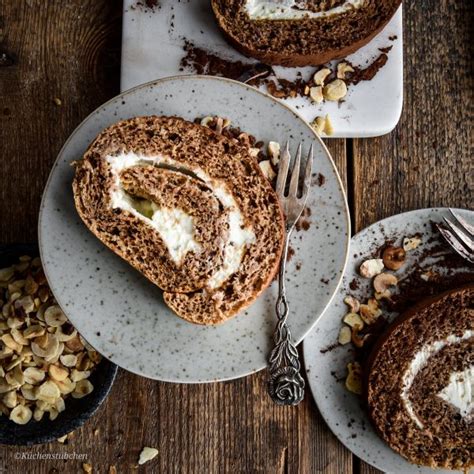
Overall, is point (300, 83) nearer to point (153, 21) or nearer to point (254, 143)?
point (254, 143)

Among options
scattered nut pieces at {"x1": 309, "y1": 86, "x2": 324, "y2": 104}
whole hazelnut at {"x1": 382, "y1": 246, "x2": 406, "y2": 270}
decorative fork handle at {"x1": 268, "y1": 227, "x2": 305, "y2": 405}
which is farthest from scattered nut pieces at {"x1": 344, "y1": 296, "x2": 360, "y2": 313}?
scattered nut pieces at {"x1": 309, "y1": 86, "x2": 324, "y2": 104}

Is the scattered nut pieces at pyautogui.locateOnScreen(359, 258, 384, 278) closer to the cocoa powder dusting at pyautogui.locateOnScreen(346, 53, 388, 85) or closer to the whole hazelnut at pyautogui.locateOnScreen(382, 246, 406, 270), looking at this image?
the whole hazelnut at pyautogui.locateOnScreen(382, 246, 406, 270)

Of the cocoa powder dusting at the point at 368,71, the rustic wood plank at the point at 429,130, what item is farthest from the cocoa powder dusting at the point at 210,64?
the rustic wood plank at the point at 429,130

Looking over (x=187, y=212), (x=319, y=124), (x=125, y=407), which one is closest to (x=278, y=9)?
(x=319, y=124)

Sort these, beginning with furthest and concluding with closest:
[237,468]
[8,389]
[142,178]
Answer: [237,468] < [8,389] < [142,178]

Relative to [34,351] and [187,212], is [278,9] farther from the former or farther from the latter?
[34,351]

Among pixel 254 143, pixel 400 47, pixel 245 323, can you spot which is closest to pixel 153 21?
pixel 254 143
